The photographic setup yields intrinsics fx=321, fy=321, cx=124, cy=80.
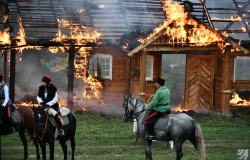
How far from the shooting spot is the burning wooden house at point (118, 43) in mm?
16609

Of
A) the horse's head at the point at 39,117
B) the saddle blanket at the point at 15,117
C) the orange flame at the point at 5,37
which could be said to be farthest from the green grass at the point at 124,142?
the orange flame at the point at 5,37

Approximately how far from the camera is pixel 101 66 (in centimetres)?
1947

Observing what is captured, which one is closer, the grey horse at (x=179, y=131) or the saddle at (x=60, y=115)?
the grey horse at (x=179, y=131)

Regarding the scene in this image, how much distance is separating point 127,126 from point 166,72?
62.5 ft

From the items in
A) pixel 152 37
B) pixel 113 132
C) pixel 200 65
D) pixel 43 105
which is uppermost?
pixel 152 37

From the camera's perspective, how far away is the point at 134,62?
63.5 ft

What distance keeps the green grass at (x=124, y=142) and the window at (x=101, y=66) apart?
3.02m

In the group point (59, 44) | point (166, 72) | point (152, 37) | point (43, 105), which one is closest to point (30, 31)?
point (59, 44)

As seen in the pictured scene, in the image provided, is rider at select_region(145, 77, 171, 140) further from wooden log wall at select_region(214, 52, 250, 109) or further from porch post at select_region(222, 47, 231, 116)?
wooden log wall at select_region(214, 52, 250, 109)

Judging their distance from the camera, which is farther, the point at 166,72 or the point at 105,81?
the point at 166,72

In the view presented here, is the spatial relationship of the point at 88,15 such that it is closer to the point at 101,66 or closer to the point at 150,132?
the point at 101,66

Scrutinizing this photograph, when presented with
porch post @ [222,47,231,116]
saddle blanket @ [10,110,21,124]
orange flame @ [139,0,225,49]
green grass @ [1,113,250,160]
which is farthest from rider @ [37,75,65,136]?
porch post @ [222,47,231,116]

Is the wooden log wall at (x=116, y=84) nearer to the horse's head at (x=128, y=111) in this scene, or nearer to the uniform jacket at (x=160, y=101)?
the horse's head at (x=128, y=111)

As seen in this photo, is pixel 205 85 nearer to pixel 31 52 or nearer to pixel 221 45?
pixel 221 45
